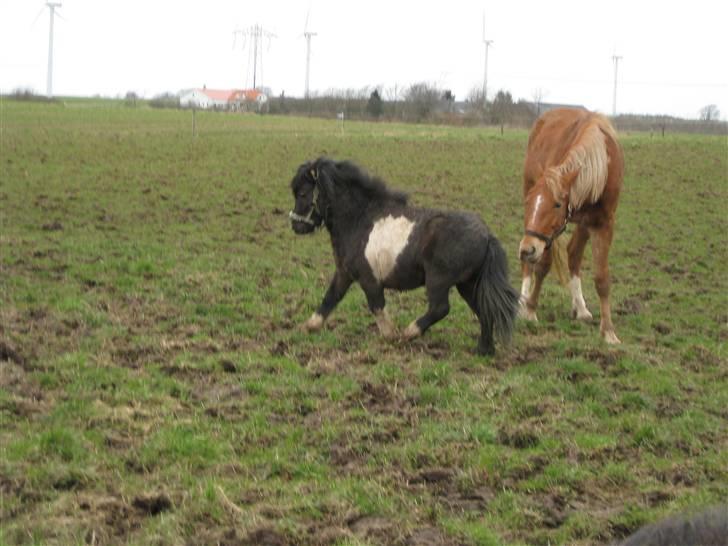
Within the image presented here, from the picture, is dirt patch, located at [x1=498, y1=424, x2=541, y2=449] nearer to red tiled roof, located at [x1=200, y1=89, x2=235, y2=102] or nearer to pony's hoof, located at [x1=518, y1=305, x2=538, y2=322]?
pony's hoof, located at [x1=518, y1=305, x2=538, y2=322]

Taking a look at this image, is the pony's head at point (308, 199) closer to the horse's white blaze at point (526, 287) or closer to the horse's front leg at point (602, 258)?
the horse's white blaze at point (526, 287)

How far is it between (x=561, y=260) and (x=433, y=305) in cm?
278

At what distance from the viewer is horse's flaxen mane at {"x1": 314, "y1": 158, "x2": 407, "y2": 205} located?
28.4ft

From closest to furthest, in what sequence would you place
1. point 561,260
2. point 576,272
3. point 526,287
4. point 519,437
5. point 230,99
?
point 519,437, point 576,272, point 526,287, point 561,260, point 230,99

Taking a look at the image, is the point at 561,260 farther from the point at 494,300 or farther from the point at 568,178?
the point at 494,300

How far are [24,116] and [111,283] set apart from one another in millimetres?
27941

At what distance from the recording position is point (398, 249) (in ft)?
27.1

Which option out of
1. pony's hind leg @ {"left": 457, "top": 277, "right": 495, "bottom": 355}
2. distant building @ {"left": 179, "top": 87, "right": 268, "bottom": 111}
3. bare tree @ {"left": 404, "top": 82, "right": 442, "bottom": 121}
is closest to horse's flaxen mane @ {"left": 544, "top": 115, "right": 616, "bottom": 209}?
pony's hind leg @ {"left": 457, "top": 277, "right": 495, "bottom": 355}

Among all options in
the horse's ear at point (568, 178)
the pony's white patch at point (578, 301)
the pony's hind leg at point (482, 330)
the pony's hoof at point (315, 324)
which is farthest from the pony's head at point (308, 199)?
the pony's white patch at point (578, 301)

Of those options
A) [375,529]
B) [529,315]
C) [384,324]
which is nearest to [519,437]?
[375,529]

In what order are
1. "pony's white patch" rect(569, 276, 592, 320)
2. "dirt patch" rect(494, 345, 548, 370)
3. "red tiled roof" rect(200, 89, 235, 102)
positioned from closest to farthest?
"dirt patch" rect(494, 345, 548, 370)
"pony's white patch" rect(569, 276, 592, 320)
"red tiled roof" rect(200, 89, 235, 102)

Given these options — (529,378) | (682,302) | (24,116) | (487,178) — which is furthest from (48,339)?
(24,116)

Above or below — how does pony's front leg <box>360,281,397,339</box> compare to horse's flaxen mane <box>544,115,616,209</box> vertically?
below

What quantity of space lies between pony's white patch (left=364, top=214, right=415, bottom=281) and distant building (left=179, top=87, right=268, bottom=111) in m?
41.3
